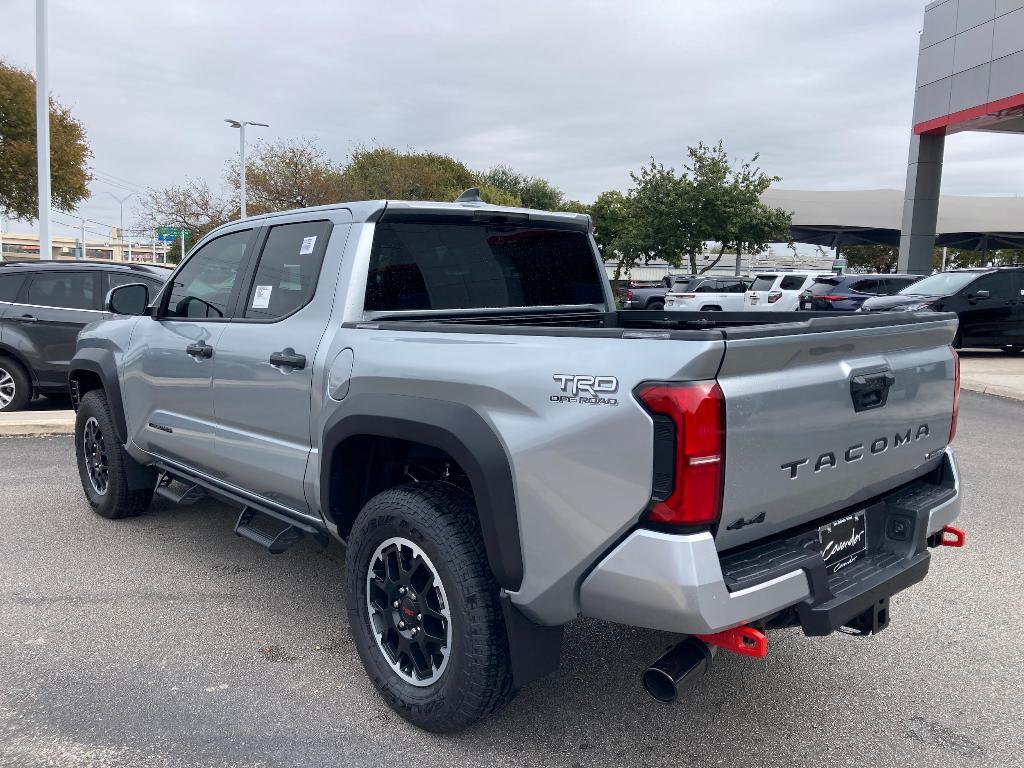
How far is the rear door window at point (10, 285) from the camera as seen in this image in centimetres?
895

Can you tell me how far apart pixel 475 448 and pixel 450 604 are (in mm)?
543

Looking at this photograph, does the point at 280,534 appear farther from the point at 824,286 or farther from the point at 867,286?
the point at 824,286

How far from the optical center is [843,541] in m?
2.75

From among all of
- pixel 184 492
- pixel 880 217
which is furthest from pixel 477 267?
pixel 880 217

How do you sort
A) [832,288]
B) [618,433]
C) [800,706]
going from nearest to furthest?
[618,433] → [800,706] → [832,288]

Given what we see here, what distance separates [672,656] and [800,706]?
98cm

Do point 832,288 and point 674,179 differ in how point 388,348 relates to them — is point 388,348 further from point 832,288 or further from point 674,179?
point 674,179

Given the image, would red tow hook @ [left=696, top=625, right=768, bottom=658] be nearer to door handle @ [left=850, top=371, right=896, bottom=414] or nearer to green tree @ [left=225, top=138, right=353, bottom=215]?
door handle @ [left=850, top=371, right=896, bottom=414]

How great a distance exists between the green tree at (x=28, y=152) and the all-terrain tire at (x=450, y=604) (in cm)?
2776

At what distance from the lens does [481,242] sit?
3.83m

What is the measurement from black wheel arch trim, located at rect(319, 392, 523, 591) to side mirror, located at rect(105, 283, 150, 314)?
252 cm

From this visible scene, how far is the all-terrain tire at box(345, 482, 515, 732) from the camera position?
2.63 metres

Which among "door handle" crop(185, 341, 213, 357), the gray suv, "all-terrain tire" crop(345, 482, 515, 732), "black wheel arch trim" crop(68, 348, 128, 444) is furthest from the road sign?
"all-terrain tire" crop(345, 482, 515, 732)

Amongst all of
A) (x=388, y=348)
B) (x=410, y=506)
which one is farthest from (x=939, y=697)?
(x=388, y=348)
